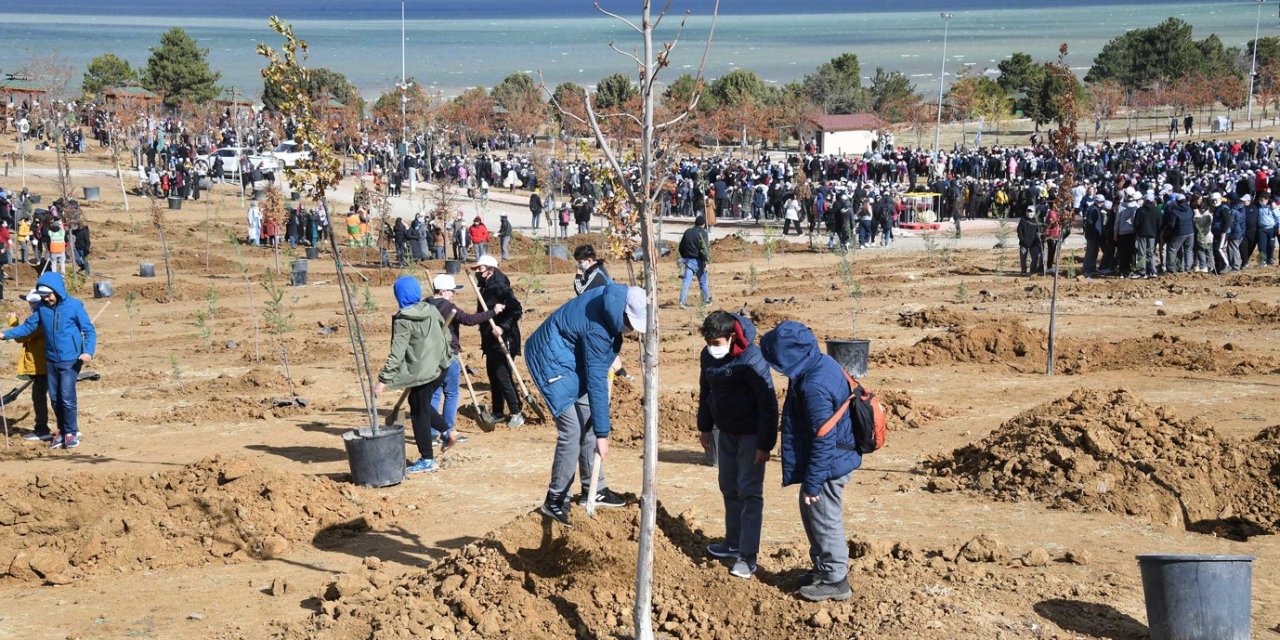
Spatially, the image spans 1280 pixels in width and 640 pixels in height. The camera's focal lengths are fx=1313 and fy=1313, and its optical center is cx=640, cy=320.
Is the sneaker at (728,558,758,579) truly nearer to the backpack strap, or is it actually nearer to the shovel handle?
the shovel handle

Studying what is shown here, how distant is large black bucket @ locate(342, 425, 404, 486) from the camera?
32.2 ft

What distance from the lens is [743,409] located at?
6.96 metres

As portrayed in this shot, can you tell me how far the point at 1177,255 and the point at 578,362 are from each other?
18105 millimetres

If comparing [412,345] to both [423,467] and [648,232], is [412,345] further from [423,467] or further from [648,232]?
[648,232]

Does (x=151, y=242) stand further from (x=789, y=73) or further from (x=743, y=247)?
(x=789, y=73)

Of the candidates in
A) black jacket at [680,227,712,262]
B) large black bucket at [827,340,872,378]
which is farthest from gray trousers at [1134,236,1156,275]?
large black bucket at [827,340,872,378]

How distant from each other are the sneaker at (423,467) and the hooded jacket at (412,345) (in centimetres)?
78

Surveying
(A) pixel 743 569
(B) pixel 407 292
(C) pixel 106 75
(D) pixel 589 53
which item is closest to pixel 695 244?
(B) pixel 407 292

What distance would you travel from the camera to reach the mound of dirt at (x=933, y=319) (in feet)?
59.7

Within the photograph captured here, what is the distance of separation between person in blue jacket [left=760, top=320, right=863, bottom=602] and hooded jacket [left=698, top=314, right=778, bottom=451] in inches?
6.4

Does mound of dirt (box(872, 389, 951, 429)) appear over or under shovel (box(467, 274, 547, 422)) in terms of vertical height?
under

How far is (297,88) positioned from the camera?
965 cm

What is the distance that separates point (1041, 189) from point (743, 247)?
9.24 metres

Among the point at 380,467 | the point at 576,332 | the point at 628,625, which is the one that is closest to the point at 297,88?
the point at 380,467
